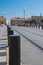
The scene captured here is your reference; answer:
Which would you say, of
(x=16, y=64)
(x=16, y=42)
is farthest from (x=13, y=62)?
(x=16, y=42)

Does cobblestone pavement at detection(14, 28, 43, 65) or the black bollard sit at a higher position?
the black bollard

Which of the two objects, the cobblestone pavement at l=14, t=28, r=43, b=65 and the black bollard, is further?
the cobblestone pavement at l=14, t=28, r=43, b=65

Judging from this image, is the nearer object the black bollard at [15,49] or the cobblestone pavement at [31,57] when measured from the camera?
the black bollard at [15,49]

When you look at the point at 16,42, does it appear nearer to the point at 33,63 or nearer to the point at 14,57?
the point at 14,57

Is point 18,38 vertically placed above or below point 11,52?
above

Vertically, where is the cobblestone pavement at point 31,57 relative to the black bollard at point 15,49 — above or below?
below

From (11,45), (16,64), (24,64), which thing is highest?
(11,45)

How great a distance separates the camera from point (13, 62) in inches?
221

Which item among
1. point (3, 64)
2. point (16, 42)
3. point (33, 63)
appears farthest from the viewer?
point (33, 63)

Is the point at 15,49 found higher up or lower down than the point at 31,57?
higher up

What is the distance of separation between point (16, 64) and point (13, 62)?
86mm

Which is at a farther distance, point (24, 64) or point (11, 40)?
point (24, 64)

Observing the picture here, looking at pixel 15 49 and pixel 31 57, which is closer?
pixel 15 49

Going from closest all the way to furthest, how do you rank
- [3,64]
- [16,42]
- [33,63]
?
[16,42]
[3,64]
[33,63]
